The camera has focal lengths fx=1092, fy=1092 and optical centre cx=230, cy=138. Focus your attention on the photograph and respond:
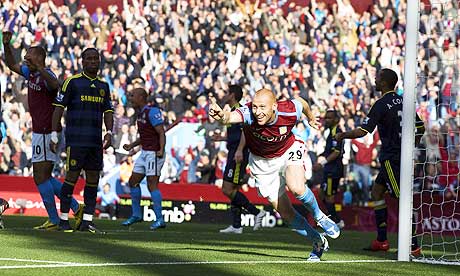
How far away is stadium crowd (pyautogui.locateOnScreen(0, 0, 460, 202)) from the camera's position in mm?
24656

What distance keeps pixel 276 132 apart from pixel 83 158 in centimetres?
433

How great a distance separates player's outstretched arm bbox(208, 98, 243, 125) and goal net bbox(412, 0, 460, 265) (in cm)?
602

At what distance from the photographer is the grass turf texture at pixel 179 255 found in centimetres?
942

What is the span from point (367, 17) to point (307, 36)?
1.68 metres

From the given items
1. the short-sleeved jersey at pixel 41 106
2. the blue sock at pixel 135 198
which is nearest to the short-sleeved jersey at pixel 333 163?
the blue sock at pixel 135 198

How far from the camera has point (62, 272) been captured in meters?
8.88

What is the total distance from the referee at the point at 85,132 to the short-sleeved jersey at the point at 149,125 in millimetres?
2906

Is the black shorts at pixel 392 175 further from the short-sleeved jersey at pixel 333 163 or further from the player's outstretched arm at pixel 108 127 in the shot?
the short-sleeved jersey at pixel 333 163

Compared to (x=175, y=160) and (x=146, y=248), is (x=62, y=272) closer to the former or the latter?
(x=146, y=248)

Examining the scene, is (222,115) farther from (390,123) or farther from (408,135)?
(390,123)

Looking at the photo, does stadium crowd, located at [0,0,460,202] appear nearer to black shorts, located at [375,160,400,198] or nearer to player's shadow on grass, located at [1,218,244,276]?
black shorts, located at [375,160,400,198]

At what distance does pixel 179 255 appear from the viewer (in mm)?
11086

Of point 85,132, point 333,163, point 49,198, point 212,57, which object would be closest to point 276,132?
point 85,132

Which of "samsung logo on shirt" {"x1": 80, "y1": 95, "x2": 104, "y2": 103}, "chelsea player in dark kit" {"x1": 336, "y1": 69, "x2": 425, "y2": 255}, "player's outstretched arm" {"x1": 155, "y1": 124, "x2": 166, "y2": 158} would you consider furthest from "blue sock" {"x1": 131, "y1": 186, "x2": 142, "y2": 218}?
Answer: "chelsea player in dark kit" {"x1": 336, "y1": 69, "x2": 425, "y2": 255}
